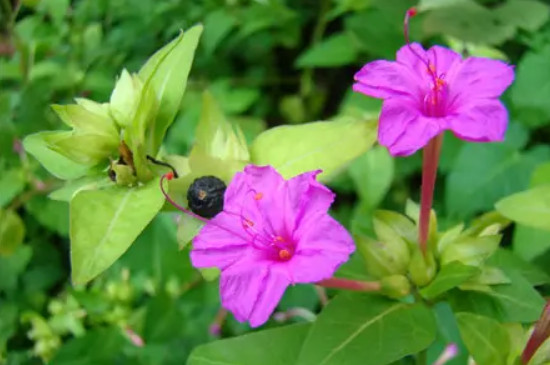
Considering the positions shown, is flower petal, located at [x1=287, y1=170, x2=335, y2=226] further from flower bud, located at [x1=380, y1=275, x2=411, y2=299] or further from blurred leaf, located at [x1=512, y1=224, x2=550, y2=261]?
blurred leaf, located at [x1=512, y1=224, x2=550, y2=261]

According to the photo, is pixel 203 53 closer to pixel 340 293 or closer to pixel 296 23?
pixel 296 23

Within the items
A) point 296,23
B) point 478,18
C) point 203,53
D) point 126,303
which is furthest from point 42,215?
point 478,18

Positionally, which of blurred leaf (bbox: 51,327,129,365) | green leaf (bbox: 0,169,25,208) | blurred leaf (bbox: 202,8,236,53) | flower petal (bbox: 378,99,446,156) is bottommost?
blurred leaf (bbox: 51,327,129,365)

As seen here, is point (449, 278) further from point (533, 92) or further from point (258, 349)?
point (533, 92)

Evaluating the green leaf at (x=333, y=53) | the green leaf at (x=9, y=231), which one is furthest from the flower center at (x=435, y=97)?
the green leaf at (x=9, y=231)

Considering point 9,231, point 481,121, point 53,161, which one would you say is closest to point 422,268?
point 481,121

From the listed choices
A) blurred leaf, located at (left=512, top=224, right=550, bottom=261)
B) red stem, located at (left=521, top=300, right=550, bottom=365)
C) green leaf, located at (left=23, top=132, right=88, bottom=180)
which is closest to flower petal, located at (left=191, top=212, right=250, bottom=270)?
green leaf, located at (left=23, top=132, right=88, bottom=180)

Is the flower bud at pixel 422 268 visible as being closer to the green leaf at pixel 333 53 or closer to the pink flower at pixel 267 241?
the pink flower at pixel 267 241
